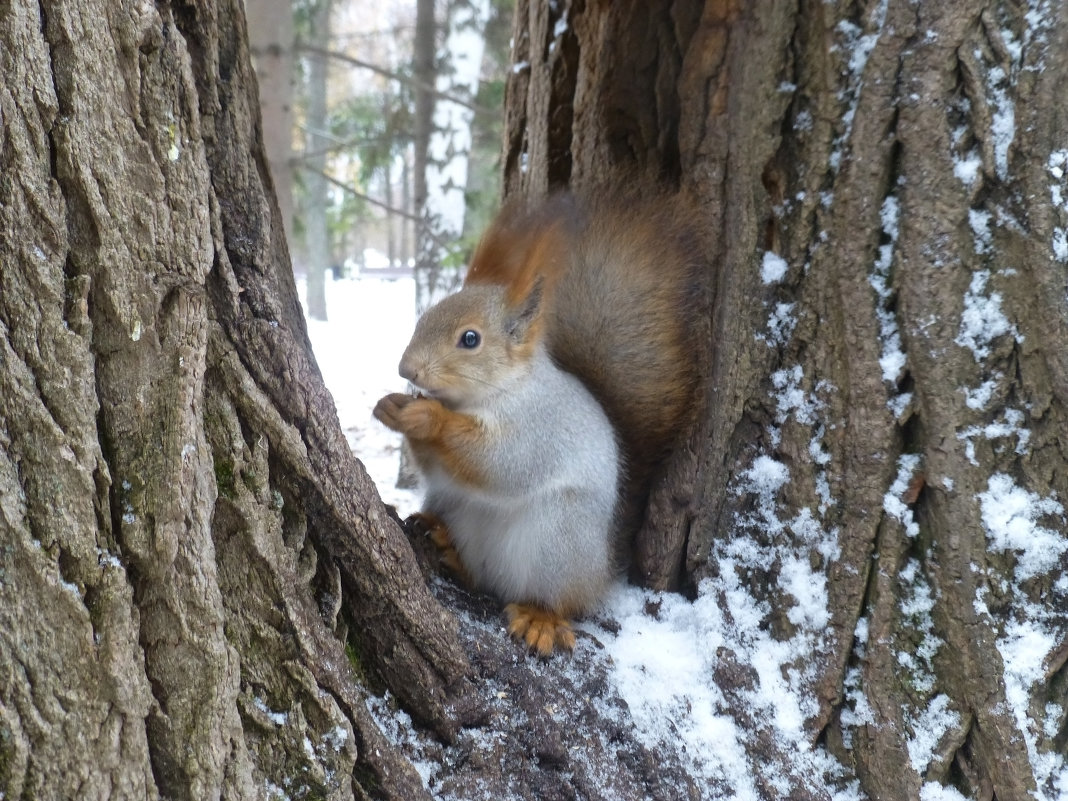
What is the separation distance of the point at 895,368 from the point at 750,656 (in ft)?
1.37

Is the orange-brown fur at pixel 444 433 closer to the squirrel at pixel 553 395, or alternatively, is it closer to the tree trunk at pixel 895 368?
the squirrel at pixel 553 395

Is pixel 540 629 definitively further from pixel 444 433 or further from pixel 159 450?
pixel 159 450

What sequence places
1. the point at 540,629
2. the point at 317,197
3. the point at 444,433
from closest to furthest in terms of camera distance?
the point at 540,629 → the point at 444,433 → the point at 317,197

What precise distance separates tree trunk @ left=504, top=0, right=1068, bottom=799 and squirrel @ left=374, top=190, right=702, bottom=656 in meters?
0.11

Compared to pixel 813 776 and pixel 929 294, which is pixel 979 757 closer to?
pixel 813 776

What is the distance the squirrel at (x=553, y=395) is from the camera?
1.19m

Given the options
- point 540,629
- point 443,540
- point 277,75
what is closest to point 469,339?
point 443,540

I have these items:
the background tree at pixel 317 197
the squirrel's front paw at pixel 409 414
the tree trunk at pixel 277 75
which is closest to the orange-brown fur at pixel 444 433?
the squirrel's front paw at pixel 409 414

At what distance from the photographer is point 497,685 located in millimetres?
971

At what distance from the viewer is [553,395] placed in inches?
50.3

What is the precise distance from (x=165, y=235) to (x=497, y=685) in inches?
24.4

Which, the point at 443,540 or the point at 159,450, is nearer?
the point at 159,450

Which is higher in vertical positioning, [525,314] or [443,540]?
[525,314]

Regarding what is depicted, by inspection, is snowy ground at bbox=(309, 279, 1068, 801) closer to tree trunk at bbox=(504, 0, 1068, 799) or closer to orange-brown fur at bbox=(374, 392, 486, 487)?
tree trunk at bbox=(504, 0, 1068, 799)
